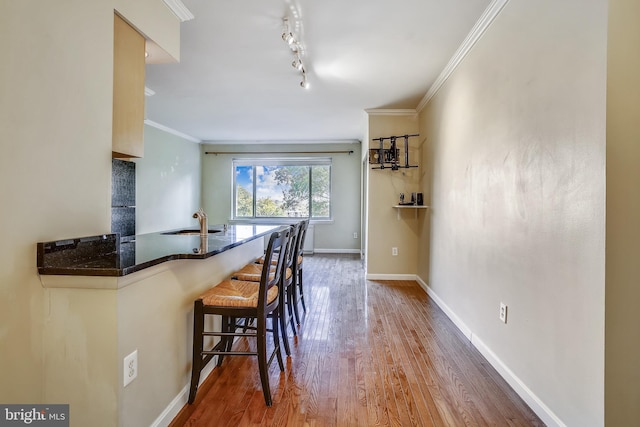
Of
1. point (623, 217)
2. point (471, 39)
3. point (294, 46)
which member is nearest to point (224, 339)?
point (623, 217)

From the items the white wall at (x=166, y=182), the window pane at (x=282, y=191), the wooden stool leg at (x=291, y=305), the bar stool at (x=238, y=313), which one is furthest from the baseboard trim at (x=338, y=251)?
the bar stool at (x=238, y=313)

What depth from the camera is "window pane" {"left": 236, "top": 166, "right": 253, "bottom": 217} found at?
24.1ft

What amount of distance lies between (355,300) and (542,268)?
2281 mm

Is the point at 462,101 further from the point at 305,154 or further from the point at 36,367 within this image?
the point at 305,154

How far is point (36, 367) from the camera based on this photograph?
47.0 inches

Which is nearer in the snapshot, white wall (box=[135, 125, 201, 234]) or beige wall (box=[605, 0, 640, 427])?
beige wall (box=[605, 0, 640, 427])

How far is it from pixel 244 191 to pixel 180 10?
5296mm

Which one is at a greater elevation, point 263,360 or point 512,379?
point 263,360

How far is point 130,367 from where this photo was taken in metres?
1.30

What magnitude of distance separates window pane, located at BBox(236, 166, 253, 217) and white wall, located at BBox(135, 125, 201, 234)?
2.80ft

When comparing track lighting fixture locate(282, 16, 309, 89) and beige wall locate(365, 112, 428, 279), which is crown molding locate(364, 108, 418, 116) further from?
track lighting fixture locate(282, 16, 309, 89)

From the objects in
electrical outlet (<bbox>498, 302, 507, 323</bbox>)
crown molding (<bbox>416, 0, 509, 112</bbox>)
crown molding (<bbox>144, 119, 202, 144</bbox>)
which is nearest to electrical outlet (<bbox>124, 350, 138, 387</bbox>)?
electrical outlet (<bbox>498, 302, 507, 323</bbox>)

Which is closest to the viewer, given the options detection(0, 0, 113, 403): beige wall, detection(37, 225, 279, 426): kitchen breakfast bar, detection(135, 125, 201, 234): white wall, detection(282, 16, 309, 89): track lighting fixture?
detection(0, 0, 113, 403): beige wall

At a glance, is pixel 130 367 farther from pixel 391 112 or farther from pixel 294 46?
pixel 391 112
